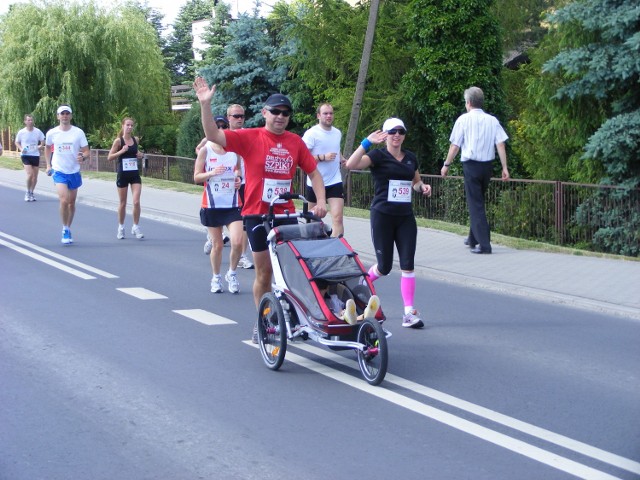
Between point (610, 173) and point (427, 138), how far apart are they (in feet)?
40.6

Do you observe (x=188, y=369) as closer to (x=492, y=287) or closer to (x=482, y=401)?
(x=482, y=401)

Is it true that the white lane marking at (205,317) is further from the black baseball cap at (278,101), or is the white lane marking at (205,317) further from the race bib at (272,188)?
the black baseball cap at (278,101)

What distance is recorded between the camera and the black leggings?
8.98m

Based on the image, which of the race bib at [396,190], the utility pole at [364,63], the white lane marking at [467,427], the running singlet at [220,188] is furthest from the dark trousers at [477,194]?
the utility pole at [364,63]

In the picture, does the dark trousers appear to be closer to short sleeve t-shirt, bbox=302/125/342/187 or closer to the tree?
short sleeve t-shirt, bbox=302/125/342/187

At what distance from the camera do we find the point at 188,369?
7250mm

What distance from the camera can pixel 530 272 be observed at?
12.1m

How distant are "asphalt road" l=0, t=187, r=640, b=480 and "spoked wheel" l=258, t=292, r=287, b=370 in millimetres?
147

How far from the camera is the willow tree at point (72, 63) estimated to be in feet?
136

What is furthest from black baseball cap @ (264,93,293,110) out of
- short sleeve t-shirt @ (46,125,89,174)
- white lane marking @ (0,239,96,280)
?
short sleeve t-shirt @ (46,125,89,174)

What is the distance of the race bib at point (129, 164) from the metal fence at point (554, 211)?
7.03 meters

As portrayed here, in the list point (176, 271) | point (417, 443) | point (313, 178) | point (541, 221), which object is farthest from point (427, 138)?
point (417, 443)

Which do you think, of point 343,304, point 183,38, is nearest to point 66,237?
point 343,304

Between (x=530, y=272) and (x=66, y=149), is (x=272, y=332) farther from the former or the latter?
(x=66, y=149)
